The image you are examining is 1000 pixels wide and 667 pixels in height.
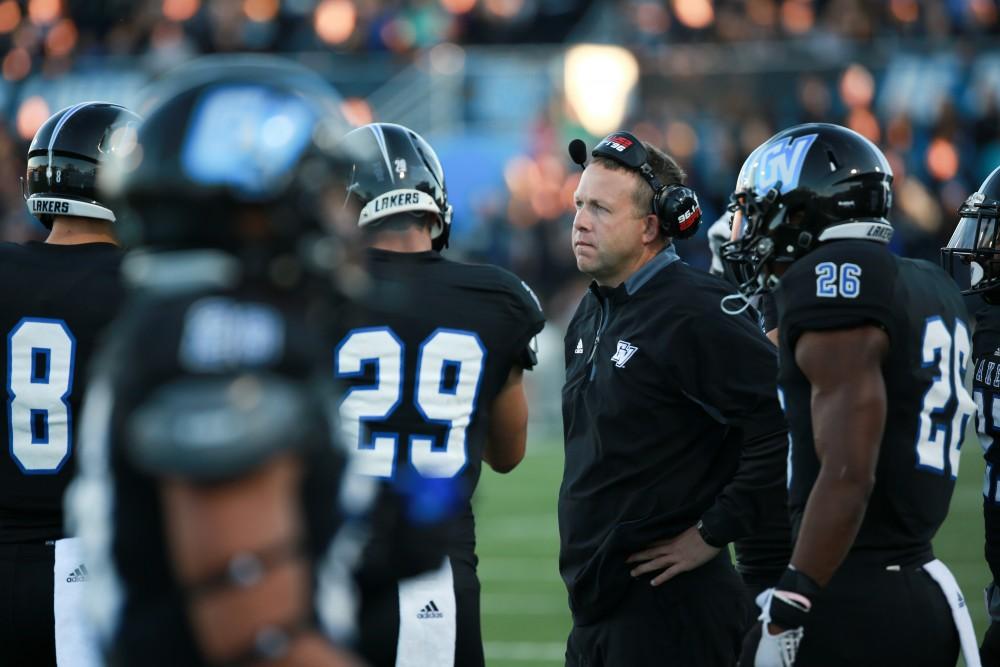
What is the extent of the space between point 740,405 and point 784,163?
699 mm

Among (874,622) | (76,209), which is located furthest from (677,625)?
(76,209)

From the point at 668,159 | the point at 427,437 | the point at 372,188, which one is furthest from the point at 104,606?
the point at 668,159

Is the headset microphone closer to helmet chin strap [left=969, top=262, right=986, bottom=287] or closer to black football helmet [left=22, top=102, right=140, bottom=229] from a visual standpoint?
helmet chin strap [left=969, top=262, right=986, bottom=287]

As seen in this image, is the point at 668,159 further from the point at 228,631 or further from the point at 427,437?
the point at 228,631

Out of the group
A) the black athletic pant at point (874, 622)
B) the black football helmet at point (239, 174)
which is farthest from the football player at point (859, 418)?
the black football helmet at point (239, 174)

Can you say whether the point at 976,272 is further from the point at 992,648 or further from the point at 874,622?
the point at 874,622

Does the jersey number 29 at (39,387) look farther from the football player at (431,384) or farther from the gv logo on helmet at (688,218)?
the gv logo on helmet at (688,218)

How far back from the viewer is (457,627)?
12.1ft

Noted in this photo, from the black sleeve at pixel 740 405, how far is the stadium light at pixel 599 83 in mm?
14045

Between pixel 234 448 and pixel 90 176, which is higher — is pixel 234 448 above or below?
below

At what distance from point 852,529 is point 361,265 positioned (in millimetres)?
1438

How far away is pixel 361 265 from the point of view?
2.22m

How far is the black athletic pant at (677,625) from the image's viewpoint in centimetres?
388

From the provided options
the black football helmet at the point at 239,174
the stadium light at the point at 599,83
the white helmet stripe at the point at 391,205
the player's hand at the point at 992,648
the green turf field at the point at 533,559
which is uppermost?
the stadium light at the point at 599,83
